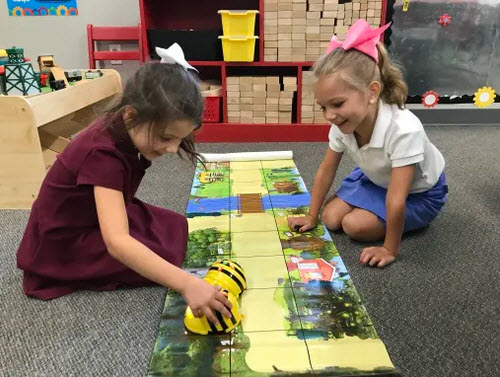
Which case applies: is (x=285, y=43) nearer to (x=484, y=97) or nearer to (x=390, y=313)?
(x=484, y=97)

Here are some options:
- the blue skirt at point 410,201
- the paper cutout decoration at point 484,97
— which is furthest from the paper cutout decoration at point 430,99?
the blue skirt at point 410,201

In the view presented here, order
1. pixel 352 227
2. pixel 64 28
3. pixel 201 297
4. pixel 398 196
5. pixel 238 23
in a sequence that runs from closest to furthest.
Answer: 1. pixel 201 297
2. pixel 398 196
3. pixel 352 227
4. pixel 238 23
5. pixel 64 28

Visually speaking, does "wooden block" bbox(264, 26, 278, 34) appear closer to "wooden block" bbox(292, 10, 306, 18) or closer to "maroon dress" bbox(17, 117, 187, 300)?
"wooden block" bbox(292, 10, 306, 18)

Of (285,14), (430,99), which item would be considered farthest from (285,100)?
(430,99)

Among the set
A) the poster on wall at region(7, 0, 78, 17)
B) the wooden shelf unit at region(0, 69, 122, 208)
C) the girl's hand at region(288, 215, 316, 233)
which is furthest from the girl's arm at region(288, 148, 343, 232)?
the poster on wall at region(7, 0, 78, 17)

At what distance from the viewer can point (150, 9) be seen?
2.04m

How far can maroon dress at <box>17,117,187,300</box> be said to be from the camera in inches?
31.0

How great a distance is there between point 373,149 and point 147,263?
0.57 m

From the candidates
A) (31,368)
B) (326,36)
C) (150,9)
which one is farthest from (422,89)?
(31,368)

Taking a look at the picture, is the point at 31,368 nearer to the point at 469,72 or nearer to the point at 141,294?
the point at 141,294

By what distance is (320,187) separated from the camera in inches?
44.6

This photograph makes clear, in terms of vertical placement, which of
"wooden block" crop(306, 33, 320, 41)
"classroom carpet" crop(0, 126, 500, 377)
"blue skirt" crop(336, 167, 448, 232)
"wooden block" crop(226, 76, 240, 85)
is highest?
"wooden block" crop(306, 33, 320, 41)

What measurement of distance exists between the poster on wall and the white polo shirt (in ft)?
5.52

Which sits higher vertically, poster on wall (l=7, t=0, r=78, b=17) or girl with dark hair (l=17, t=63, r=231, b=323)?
poster on wall (l=7, t=0, r=78, b=17)
